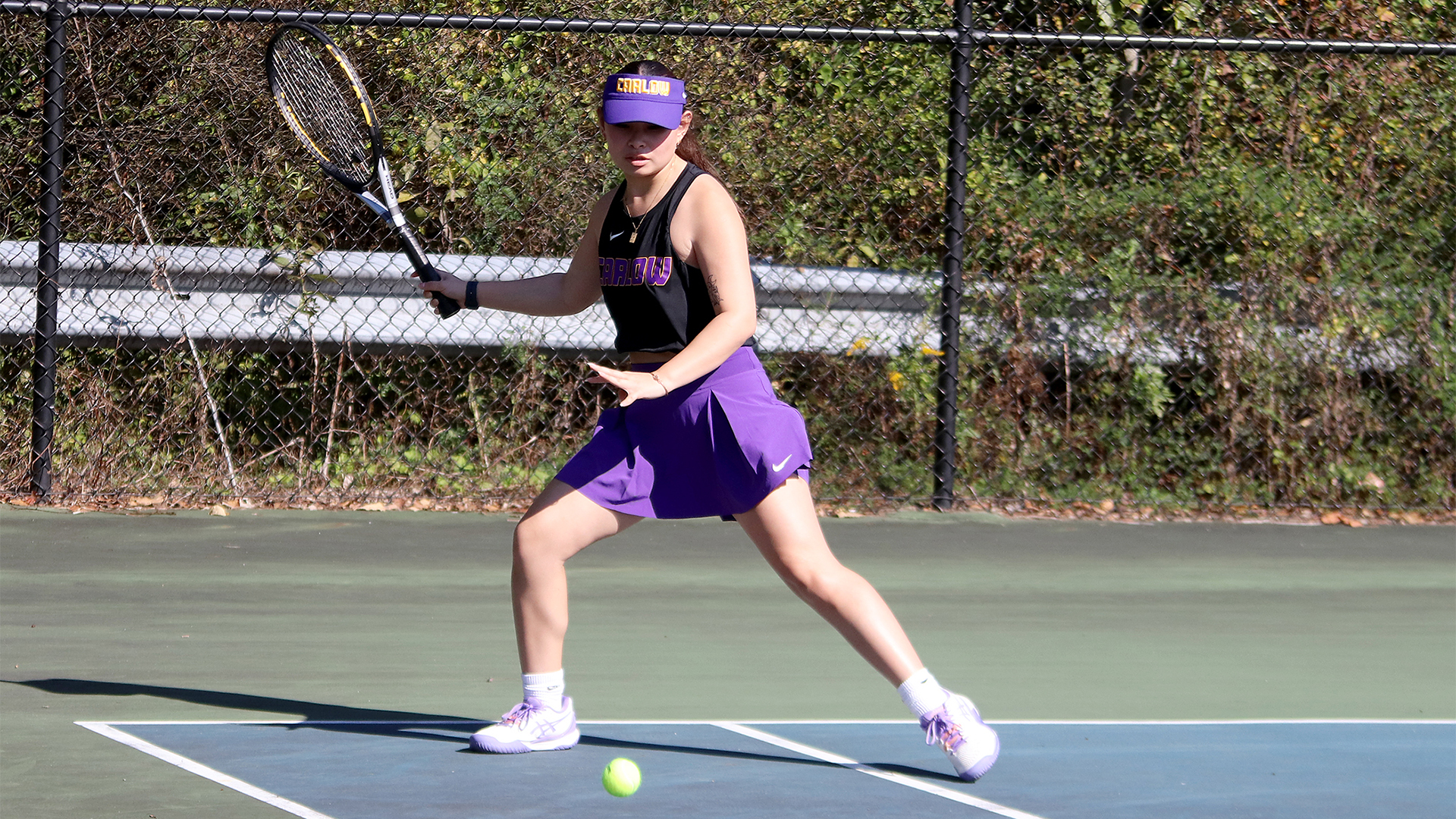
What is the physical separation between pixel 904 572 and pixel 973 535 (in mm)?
842

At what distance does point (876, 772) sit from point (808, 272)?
4.35m

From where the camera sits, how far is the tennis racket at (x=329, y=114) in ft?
16.6

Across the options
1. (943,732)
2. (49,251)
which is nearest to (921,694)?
(943,732)

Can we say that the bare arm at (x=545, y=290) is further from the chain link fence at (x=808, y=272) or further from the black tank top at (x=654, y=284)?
the chain link fence at (x=808, y=272)

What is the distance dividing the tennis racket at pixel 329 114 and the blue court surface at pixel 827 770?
1.56 meters

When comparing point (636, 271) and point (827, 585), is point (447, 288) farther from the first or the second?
point (827, 585)

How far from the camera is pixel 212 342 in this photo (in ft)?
26.1

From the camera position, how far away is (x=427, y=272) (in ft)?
14.8

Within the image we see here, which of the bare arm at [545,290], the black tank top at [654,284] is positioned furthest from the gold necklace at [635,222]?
the bare arm at [545,290]

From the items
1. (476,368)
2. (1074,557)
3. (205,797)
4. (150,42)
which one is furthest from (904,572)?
(150,42)

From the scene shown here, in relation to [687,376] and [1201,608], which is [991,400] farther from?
[687,376]

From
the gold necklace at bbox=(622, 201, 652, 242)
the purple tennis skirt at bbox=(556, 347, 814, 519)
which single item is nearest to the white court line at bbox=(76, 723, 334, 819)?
the purple tennis skirt at bbox=(556, 347, 814, 519)

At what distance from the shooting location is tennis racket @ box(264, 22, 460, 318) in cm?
507

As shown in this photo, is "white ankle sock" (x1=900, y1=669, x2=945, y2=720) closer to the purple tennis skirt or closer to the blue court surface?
the blue court surface
